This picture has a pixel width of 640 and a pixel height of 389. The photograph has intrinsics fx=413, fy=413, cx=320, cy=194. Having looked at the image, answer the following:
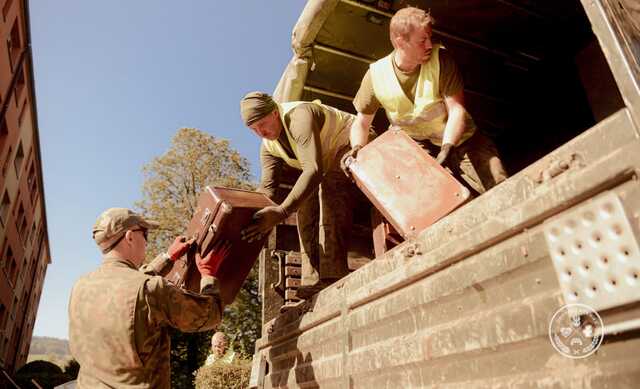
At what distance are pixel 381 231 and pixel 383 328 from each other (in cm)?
92

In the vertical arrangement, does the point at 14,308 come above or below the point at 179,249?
above

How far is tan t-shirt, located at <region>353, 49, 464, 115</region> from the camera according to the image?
2.72 metres

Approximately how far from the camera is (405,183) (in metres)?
2.32

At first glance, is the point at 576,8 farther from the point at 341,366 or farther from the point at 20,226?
the point at 20,226

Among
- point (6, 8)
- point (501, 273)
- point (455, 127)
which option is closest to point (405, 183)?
point (455, 127)

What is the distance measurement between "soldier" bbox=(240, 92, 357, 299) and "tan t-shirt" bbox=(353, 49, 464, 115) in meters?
0.44

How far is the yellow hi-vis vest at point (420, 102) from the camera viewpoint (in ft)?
9.02

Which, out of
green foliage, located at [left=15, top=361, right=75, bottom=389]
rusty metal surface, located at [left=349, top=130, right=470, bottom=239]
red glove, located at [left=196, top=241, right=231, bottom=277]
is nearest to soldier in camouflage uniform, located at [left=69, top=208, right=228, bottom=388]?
red glove, located at [left=196, top=241, right=231, bottom=277]

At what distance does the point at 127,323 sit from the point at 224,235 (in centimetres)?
81

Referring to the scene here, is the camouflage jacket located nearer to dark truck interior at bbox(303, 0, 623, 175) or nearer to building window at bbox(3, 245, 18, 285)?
dark truck interior at bbox(303, 0, 623, 175)

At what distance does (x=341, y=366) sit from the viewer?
2.53 m

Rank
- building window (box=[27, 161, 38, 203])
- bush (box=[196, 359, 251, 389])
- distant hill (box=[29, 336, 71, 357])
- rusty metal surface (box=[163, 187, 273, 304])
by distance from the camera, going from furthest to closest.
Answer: distant hill (box=[29, 336, 71, 357]) < building window (box=[27, 161, 38, 203]) < bush (box=[196, 359, 251, 389]) < rusty metal surface (box=[163, 187, 273, 304])

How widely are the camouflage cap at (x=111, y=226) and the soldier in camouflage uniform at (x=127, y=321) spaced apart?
0.10 metres

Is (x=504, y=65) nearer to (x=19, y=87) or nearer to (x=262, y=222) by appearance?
(x=262, y=222)
